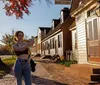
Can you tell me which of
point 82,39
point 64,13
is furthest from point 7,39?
point 82,39

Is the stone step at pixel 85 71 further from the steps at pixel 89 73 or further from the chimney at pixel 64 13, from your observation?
the chimney at pixel 64 13

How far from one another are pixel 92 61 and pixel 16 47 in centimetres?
876

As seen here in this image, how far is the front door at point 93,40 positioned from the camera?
1313 centimetres

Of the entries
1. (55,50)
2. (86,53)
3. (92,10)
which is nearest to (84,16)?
(92,10)

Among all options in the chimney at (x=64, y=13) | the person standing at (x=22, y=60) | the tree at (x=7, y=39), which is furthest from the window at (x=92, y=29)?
the tree at (x=7, y=39)

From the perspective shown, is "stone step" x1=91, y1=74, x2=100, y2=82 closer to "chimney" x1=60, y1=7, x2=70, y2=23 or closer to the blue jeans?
the blue jeans

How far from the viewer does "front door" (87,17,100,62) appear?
13133 millimetres

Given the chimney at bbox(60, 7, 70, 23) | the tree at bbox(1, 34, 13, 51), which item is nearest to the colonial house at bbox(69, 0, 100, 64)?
the chimney at bbox(60, 7, 70, 23)

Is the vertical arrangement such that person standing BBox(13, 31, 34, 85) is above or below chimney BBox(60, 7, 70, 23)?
below

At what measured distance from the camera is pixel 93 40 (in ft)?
45.0

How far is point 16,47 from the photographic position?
5.89 metres

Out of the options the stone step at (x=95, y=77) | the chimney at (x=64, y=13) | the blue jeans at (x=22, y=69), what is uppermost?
the chimney at (x=64, y=13)

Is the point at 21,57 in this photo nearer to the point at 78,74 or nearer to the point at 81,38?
the point at 78,74

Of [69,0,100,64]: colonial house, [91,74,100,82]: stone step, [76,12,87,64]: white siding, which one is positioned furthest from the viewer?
[76,12,87,64]: white siding
